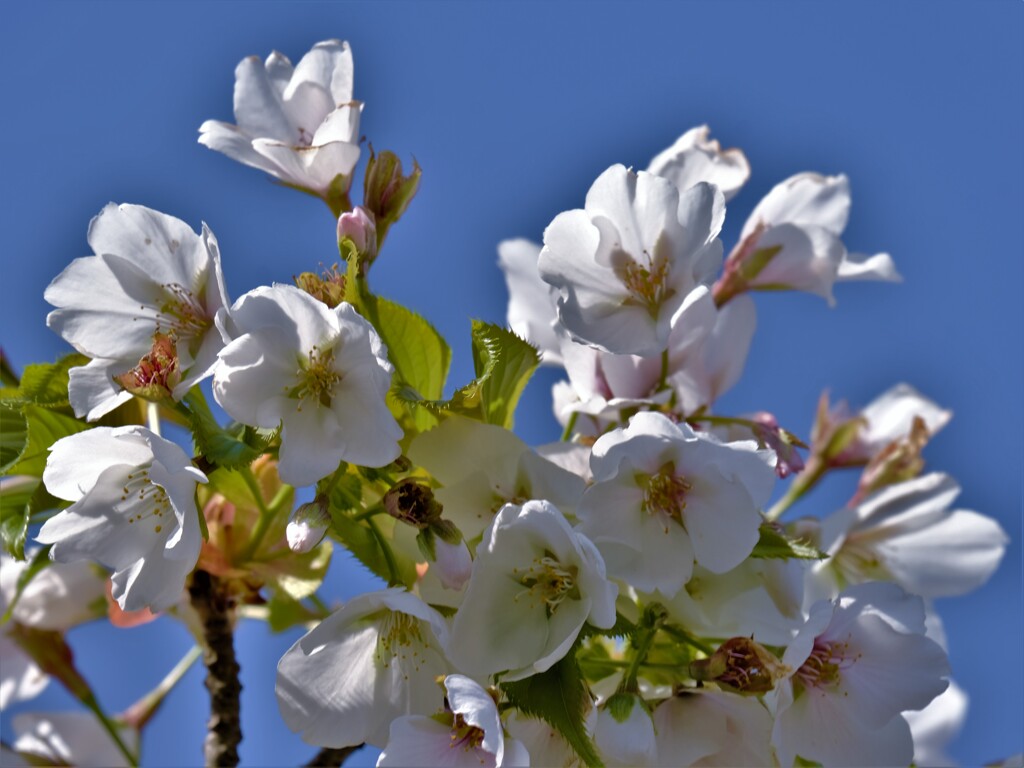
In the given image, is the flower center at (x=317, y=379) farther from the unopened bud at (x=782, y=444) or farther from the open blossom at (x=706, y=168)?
the open blossom at (x=706, y=168)

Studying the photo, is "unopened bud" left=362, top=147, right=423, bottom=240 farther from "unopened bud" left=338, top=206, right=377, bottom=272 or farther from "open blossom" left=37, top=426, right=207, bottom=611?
"open blossom" left=37, top=426, right=207, bottom=611

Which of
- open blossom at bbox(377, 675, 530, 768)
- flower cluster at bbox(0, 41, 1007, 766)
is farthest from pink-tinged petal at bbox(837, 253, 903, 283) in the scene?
open blossom at bbox(377, 675, 530, 768)

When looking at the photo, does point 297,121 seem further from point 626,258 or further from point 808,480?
point 808,480

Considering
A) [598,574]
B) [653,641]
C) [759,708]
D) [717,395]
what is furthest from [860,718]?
[717,395]

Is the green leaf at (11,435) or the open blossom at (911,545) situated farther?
the open blossom at (911,545)

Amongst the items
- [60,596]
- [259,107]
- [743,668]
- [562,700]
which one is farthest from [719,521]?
[60,596]

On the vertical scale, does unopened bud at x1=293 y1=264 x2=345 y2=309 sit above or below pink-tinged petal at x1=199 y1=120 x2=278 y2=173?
below

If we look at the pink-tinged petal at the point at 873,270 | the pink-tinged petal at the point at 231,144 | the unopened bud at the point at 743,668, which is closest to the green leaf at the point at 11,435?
the pink-tinged petal at the point at 231,144
